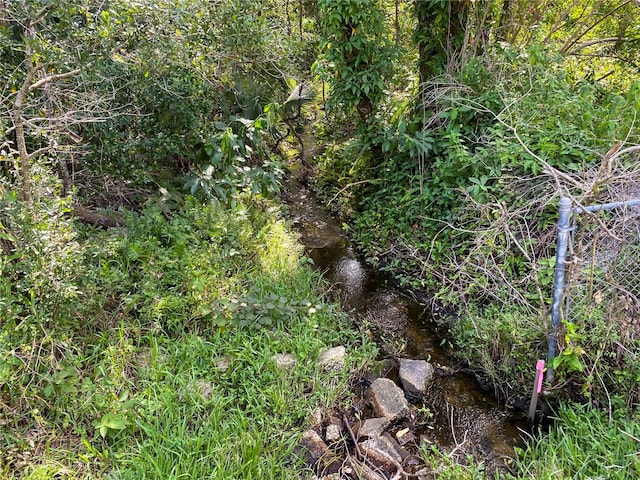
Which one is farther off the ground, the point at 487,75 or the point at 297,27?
the point at 297,27

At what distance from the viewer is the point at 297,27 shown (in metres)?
8.88

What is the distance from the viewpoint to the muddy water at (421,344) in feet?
9.73

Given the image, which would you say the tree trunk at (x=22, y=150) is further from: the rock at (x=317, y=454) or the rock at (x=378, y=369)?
the rock at (x=378, y=369)

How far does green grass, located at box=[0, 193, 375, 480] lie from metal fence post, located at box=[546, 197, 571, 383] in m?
1.43

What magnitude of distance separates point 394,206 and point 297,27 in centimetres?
547

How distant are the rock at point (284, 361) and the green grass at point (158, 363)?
0.13ft

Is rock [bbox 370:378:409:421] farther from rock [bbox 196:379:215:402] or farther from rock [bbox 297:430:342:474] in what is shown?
rock [bbox 196:379:215:402]

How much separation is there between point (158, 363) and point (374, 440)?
1672 millimetres

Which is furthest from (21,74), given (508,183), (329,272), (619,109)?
(619,109)

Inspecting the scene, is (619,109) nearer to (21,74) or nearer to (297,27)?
(21,74)

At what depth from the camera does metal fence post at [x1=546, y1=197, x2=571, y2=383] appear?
2.32 meters

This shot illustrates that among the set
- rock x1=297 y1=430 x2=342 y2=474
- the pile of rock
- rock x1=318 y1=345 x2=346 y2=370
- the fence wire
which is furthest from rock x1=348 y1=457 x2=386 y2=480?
the fence wire

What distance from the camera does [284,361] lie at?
131 inches

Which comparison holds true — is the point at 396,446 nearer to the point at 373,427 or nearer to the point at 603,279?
the point at 373,427
